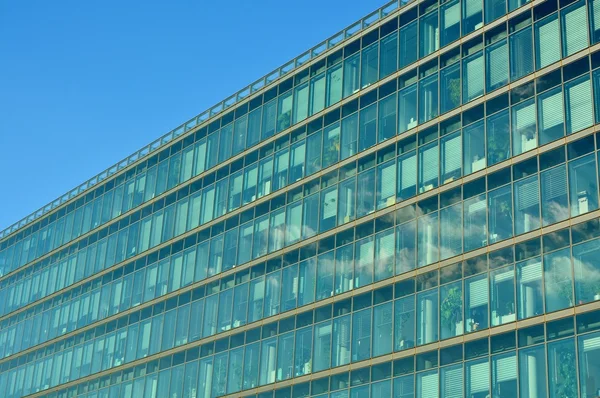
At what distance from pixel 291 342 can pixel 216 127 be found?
17.0m

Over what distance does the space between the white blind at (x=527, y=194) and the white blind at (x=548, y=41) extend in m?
5.46

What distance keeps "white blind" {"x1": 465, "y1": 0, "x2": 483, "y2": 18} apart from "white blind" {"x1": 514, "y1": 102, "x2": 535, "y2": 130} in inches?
246

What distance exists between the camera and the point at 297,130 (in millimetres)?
59156

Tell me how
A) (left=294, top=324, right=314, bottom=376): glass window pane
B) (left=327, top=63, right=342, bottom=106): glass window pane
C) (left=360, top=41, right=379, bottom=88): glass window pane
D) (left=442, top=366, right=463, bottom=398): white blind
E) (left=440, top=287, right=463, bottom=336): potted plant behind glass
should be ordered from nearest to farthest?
(left=442, top=366, right=463, bottom=398): white blind, (left=440, top=287, right=463, bottom=336): potted plant behind glass, (left=294, top=324, right=314, bottom=376): glass window pane, (left=360, top=41, right=379, bottom=88): glass window pane, (left=327, top=63, right=342, bottom=106): glass window pane

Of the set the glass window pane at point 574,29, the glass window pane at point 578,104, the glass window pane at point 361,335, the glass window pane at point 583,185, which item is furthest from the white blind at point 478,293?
the glass window pane at point 574,29

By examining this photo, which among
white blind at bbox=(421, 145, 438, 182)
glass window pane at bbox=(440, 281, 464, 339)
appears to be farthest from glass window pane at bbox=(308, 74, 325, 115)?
glass window pane at bbox=(440, 281, 464, 339)

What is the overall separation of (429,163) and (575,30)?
9.25 metres

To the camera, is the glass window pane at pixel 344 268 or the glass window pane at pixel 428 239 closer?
the glass window pane at pixel 428 239

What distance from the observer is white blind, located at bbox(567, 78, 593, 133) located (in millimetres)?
43938

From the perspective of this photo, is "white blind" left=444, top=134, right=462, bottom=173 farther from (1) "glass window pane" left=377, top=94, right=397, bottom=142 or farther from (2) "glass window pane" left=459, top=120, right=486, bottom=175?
(1) "glass window pane" left=377, top=94, right=397, bottom=142

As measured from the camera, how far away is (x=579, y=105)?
44.4 metres

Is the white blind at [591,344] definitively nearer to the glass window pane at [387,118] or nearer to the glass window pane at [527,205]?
the glass window pane at [527,205]

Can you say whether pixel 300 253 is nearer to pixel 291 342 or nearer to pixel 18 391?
pixel 291 342

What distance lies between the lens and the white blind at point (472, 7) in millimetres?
50438
